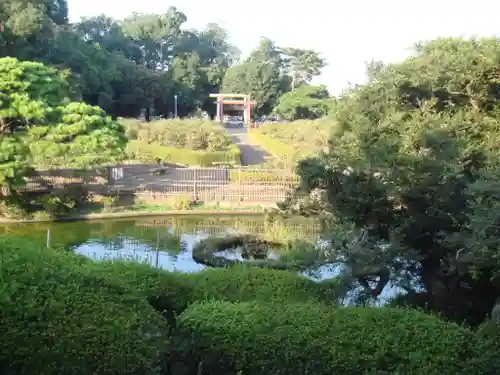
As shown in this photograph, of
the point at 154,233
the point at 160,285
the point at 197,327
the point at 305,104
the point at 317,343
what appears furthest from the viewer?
the point at 305,104

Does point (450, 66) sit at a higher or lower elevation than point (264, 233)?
higher

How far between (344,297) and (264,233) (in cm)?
726

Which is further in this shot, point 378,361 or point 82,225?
point 82,225

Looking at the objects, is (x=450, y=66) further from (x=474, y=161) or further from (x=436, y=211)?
(x=436, y=211)

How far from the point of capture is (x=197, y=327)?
4.08 m

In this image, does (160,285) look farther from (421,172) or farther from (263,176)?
(263,176)

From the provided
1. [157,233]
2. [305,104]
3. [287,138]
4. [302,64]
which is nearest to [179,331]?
[157,233]

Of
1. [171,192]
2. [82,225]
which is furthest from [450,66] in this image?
[171,192]

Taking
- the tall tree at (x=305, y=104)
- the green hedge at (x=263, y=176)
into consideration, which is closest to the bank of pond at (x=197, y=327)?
the green hedge at (x=263, y=176)

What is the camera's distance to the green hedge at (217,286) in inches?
191

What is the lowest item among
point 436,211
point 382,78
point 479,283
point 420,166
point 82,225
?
point 82,225

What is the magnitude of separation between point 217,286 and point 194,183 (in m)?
13.8

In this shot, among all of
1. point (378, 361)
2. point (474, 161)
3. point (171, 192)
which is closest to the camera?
point (378, 361)

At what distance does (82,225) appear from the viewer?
1580 cm
